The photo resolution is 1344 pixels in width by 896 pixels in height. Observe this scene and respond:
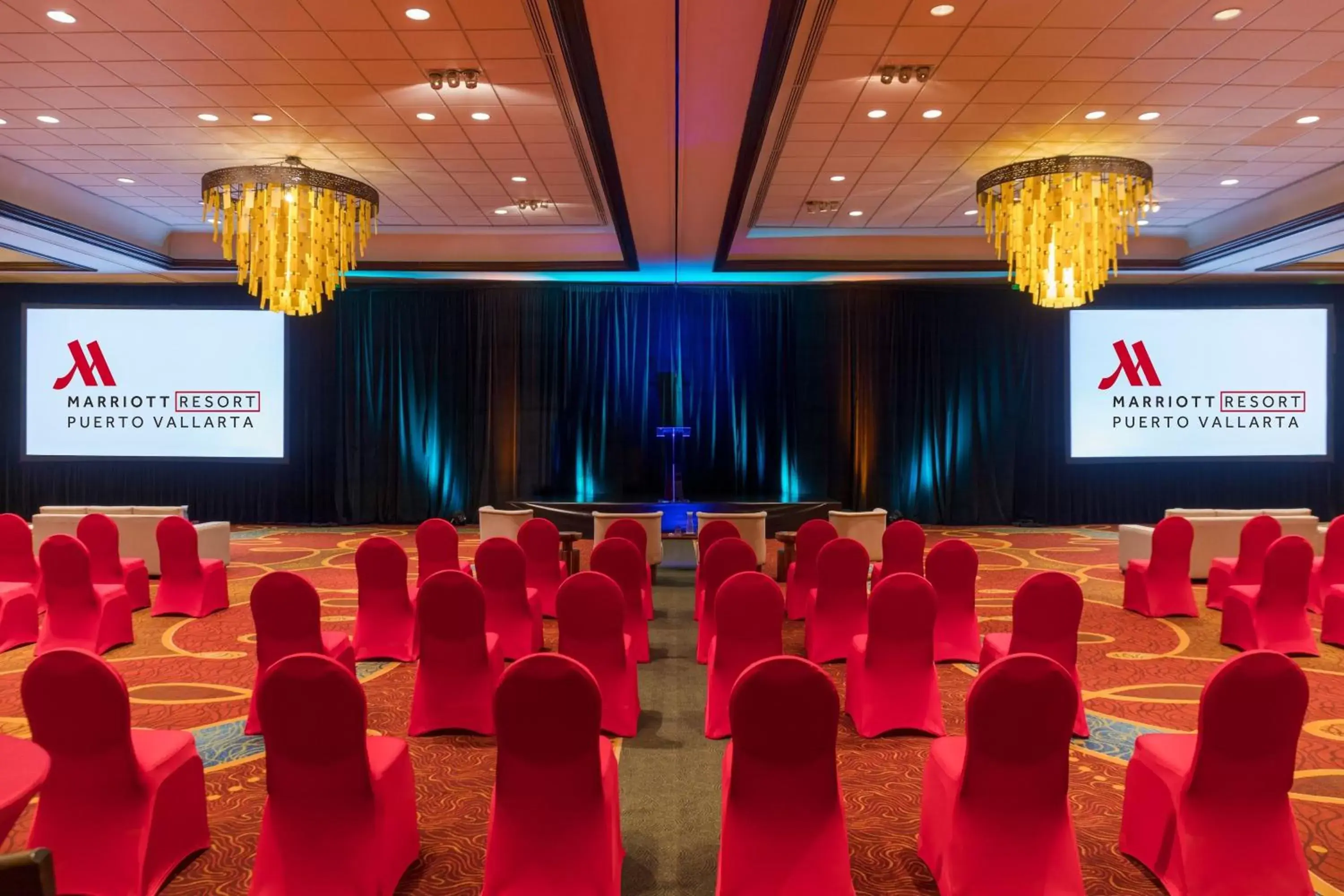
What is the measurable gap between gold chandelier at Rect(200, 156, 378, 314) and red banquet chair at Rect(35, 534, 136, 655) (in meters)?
2.26

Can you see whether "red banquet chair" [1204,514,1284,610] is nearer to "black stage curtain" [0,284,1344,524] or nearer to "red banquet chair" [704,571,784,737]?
"red banquet chair" [704,571,784,737]

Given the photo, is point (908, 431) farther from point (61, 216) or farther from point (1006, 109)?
point (61, 216)

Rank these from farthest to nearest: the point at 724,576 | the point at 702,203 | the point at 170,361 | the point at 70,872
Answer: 1. the point at 170,361
2. the point at 702,203
3. the point at 724,576
4. the point at 70,872

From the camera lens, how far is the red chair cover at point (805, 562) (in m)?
6.89

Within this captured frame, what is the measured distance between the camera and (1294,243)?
396 inches

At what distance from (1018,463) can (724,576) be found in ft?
31.8

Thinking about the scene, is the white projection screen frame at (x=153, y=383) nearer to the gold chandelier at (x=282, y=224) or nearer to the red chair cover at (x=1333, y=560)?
Result: the gold chandelier at (x=282, y=224)

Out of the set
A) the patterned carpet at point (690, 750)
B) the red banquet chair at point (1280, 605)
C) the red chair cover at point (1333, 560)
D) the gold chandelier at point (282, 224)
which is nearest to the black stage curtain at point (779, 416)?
the patterned carpet at point (690, 750)

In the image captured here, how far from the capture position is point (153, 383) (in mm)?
12922

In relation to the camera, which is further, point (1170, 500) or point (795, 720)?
point (1170, 500)

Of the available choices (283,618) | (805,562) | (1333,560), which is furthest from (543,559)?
(1333,560)

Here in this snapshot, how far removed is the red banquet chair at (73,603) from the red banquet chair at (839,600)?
4794mm

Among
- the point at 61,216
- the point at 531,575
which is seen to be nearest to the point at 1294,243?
the point at 531,575

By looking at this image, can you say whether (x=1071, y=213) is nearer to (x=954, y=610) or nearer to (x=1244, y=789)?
(x=954, y=610)
